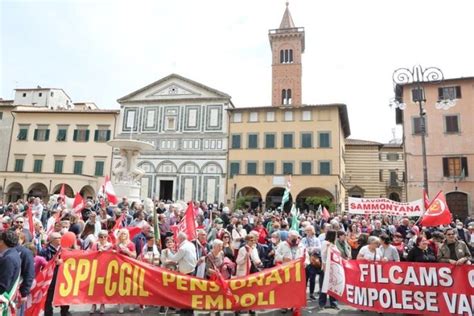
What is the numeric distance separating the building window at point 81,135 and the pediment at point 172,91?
525 cm

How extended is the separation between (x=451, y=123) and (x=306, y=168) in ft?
43.2

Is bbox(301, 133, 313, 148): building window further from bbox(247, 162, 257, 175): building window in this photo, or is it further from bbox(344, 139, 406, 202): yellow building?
bbox(344, 139, 406, 202): yellow building

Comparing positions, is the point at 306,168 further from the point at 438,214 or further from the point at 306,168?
the point at 438,214

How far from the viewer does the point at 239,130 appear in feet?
124

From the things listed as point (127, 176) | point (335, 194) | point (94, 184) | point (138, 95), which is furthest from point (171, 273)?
point (138, 95)

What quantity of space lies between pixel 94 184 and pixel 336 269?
3554 cm

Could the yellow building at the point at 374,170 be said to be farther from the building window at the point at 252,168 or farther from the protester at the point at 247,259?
the protester at the point at 247,259

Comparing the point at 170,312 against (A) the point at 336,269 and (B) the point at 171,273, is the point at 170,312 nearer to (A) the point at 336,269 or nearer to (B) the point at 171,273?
(B) the point at 171,273

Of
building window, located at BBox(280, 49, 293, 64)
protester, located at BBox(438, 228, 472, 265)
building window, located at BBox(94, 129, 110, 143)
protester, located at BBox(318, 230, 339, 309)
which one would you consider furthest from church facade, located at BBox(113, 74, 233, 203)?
protester, located at BBox(438, 228, 472, 265)

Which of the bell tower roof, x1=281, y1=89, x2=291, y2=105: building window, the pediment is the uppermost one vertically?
the bell tower roof

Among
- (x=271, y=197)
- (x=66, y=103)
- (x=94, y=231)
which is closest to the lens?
(x=94, y=231)

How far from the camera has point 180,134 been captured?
3909 cm

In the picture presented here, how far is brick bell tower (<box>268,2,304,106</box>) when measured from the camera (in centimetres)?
5156

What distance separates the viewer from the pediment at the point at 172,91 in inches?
1556
